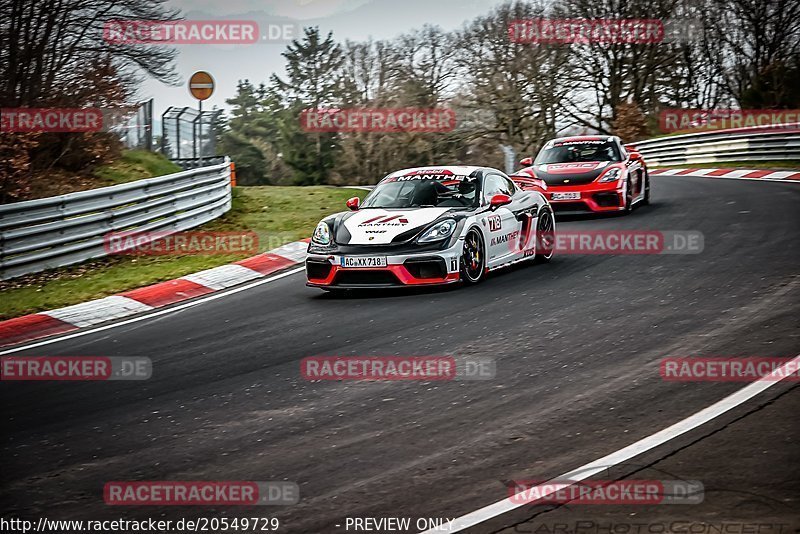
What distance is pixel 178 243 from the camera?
1516 cm

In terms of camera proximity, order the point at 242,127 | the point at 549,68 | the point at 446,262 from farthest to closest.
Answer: the point at 242,127 < the point at 549,68 < the point at 446,262

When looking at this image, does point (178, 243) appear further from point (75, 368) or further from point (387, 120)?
point (387, 120)

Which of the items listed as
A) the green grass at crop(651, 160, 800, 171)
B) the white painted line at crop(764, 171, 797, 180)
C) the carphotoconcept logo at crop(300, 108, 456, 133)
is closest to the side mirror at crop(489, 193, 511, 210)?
the white painted line at crop(764, 171, 797, 180)

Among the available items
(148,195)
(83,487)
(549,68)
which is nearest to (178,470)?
(83,487)

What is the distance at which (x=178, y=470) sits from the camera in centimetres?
522

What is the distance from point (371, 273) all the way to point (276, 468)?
5393mm

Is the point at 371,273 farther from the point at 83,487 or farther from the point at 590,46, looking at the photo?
the point at 590,46

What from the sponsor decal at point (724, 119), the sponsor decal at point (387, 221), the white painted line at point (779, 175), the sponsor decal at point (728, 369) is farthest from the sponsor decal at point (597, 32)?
the sponsor decal at point (728, 369)

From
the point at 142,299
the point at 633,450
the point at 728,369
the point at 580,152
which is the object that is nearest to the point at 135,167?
the point at 580,152

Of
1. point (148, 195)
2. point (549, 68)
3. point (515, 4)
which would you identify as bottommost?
point (148, 195)

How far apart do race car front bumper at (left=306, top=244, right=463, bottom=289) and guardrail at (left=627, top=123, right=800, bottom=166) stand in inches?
725

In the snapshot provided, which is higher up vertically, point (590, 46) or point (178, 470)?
point (590, 46)

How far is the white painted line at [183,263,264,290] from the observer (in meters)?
12.1

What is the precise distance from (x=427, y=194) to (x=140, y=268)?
14.3 feet
